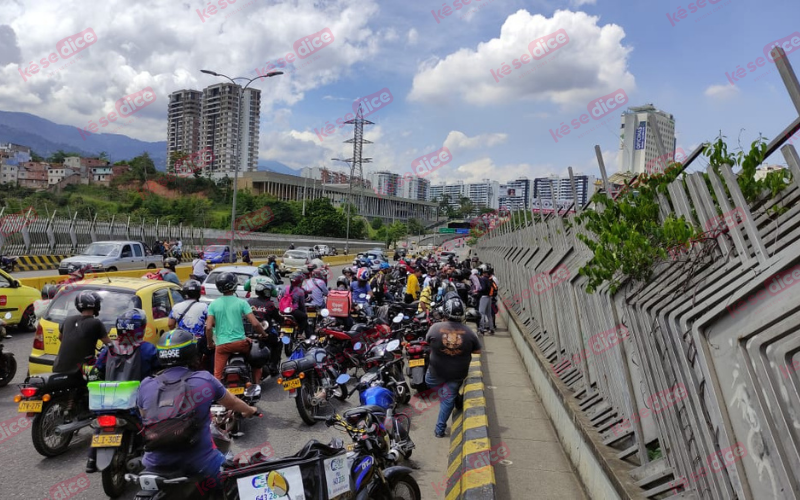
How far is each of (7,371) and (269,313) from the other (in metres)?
3.46

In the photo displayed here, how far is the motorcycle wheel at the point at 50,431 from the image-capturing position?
5176 mm

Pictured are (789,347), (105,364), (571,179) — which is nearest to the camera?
(789,347)

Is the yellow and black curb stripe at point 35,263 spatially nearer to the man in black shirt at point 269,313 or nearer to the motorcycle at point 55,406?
the man in black shirt at point 269,313

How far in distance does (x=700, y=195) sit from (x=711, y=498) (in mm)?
1820

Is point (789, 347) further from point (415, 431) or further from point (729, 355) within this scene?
point (415, 431)

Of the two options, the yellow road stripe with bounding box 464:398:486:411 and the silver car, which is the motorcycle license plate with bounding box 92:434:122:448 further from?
the silver car

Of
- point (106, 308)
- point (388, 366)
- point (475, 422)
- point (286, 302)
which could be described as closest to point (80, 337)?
point (106, 308)

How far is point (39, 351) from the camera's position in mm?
6684

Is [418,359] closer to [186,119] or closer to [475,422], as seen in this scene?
[475,422]

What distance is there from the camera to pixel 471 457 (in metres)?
5.23

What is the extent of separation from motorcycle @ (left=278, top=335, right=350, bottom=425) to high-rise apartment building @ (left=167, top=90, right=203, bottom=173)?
141786mm

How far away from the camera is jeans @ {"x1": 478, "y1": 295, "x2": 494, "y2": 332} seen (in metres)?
13.4

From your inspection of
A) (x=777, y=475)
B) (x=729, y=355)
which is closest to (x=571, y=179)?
(x=729, y=355)

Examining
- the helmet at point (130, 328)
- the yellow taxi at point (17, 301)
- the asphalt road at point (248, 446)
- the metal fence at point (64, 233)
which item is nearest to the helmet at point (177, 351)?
the helmet at point (130, 328)
